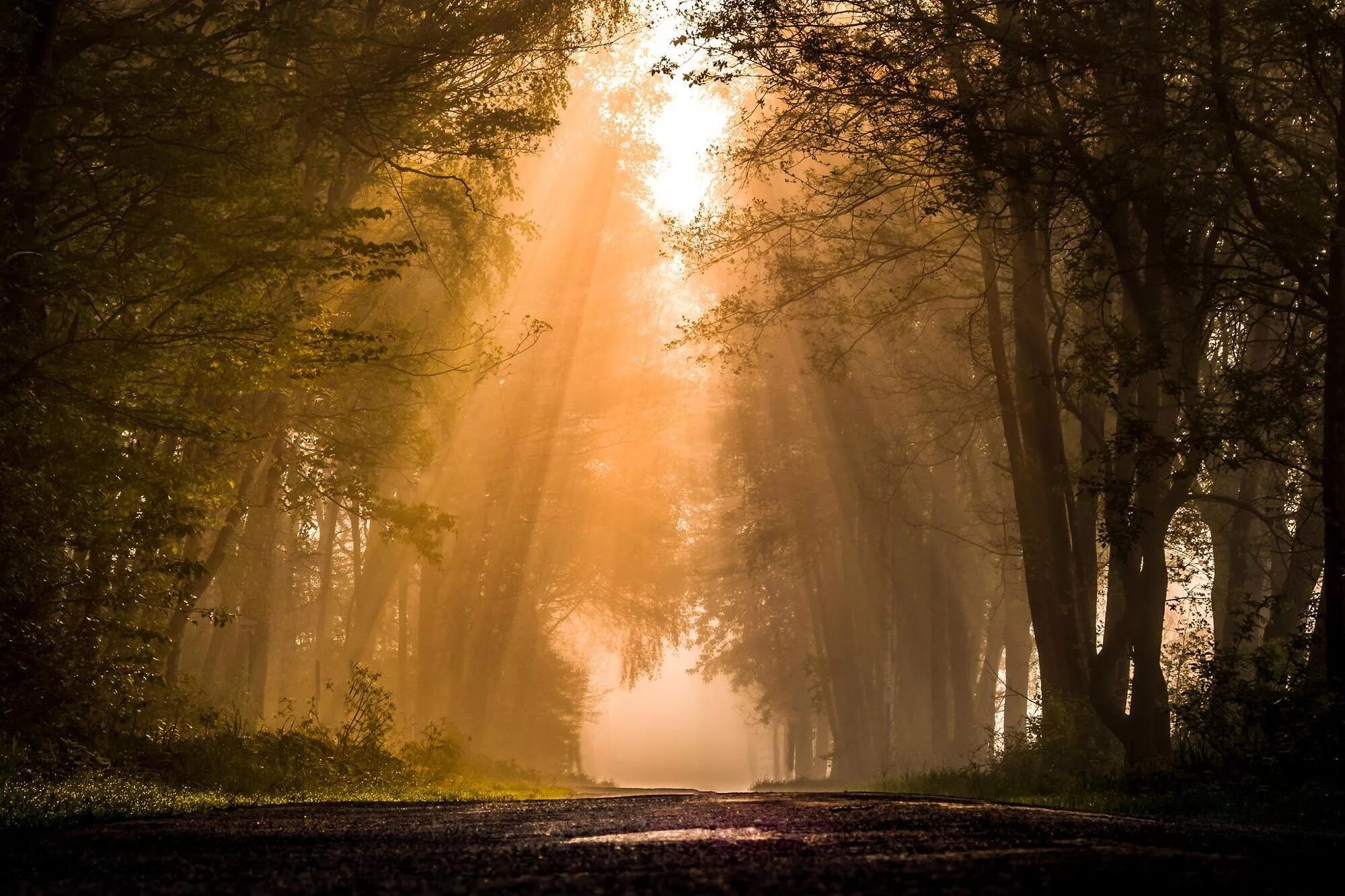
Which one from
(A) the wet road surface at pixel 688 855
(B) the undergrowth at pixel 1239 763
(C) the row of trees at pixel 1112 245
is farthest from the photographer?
(C) the row of trees at pixel 1112 245

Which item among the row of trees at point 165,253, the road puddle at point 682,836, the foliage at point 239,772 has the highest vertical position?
the row of trees at point 165,253

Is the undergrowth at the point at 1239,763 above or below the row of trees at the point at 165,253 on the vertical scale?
below

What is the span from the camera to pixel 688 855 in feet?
16.2

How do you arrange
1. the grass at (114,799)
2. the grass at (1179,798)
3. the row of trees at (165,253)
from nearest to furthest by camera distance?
the grass at (114,799) < the grass at (1179,798) < the row of trees at (165,253)

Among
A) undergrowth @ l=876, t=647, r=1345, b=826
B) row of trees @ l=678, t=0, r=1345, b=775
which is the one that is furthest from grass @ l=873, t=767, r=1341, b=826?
row of trees @ l=678, t=0, r=1345, b=775

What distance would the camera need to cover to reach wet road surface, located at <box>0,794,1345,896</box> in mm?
3955

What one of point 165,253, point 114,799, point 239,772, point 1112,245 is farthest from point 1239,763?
point 165,253

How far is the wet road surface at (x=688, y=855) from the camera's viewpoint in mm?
3955

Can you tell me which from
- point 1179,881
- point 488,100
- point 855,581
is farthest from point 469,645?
point 1179,881

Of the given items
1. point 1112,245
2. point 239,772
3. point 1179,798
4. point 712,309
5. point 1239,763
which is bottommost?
point 239,772

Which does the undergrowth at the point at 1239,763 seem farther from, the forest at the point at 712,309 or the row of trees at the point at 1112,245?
the row of trees at the point at 1112,245

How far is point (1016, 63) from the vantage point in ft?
41.8

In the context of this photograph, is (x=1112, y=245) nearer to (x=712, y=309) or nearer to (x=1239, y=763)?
(x=712, y=309)

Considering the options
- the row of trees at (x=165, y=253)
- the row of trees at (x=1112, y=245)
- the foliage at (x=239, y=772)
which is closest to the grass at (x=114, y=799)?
the foliage at (x=239, y=772)
